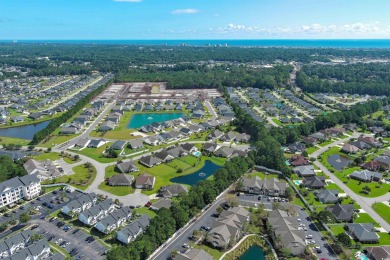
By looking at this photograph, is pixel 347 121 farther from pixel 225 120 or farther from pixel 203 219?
pixel 203 219

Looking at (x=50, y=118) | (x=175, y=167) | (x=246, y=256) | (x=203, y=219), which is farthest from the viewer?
(x=50, y=118)

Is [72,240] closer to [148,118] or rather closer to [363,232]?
[363,232]

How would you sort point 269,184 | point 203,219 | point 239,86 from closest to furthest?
1. point 203,219
2. point 269,184
3. point 239,86

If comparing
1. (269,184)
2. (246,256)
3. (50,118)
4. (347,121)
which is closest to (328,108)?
(347,121)

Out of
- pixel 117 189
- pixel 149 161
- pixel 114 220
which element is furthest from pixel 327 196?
pixel 117 189

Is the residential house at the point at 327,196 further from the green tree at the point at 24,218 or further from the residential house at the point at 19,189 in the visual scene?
the residential house at the point at 19,189

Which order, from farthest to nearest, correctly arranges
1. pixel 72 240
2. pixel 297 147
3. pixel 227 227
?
pixel 297 147, pixel 227 227, pixel 72 240

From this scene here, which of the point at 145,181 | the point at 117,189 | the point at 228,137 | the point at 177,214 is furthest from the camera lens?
the point at 228,137
